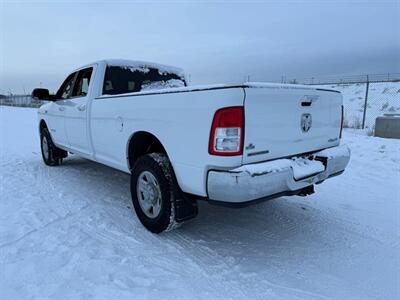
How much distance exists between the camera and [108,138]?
3.81 m

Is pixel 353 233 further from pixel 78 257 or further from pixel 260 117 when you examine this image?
pixel 78 257

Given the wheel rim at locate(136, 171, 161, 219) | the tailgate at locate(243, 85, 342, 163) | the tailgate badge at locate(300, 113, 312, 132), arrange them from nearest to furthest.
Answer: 1. the tailgate at locate(243, 85, 342, 163)
2. the tailgate badge at locate(300, 113, 312, 132)
3. the wheel rim at locate(136, 171, 161, 219)

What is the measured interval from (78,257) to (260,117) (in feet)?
6.61

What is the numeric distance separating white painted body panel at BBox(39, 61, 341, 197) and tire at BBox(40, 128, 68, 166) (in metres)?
2.73

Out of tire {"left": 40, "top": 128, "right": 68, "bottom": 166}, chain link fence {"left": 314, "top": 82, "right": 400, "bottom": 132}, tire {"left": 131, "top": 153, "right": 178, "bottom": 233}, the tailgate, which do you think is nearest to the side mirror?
tire {"left": 40, "top": 128, "right": 68, "bottom": 166}

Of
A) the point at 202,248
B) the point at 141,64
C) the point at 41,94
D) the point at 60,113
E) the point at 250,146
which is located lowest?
the point at 202,248

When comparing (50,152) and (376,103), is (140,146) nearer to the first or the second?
(50,152)

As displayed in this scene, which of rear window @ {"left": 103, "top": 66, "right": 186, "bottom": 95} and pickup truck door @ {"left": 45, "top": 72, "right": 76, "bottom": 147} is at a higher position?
rear window @ {"left": 103, "top": 66, "right": 186, "bottom": 95}

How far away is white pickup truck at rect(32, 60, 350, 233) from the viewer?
238 centimetres

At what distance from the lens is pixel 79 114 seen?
4512mm

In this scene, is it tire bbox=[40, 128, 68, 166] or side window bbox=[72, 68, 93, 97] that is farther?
tire bbox=[40, 128, 68, 166]

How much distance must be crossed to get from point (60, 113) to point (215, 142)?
3853 millimetres

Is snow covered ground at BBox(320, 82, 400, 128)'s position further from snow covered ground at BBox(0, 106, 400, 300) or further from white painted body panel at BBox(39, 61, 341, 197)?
white painted body panel at BBox(39, 61, 341, 197)

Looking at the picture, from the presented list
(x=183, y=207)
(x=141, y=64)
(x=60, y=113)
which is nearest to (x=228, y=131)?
(x=183, y=207)
